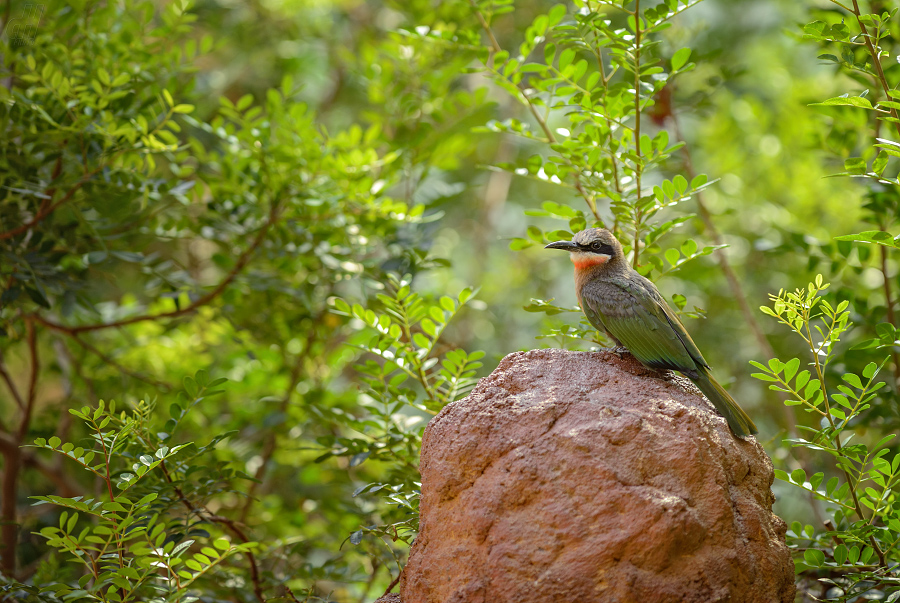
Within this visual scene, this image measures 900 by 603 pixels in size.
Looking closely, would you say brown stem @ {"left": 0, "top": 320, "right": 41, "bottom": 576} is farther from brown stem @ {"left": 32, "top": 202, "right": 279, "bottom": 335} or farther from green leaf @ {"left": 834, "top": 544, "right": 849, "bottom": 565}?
green leaf @ {"left": 834, "top": 544, "right": 849, "bottom": 565}

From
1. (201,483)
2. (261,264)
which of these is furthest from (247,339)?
(201,483)

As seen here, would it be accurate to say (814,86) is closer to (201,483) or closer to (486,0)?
(486,0)

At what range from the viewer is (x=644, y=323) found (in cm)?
315

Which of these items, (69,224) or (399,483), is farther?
(69,224)

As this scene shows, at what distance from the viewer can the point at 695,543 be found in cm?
247

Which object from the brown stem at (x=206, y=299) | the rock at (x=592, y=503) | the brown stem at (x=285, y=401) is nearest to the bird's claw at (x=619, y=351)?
the rock at (x=592, y=503)

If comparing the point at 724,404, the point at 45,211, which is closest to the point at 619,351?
the point at 724,404

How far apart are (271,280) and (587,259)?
2.27 metres

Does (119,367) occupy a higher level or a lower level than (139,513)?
lower

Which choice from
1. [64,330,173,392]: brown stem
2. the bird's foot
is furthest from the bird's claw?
[64,330,173,392]: brown stem

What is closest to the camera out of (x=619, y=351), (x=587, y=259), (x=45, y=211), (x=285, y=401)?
(x=619, y=351)

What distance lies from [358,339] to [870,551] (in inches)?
134

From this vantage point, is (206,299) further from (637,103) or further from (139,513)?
(637,103)

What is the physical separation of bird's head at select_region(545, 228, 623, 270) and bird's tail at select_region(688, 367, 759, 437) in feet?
2.42
